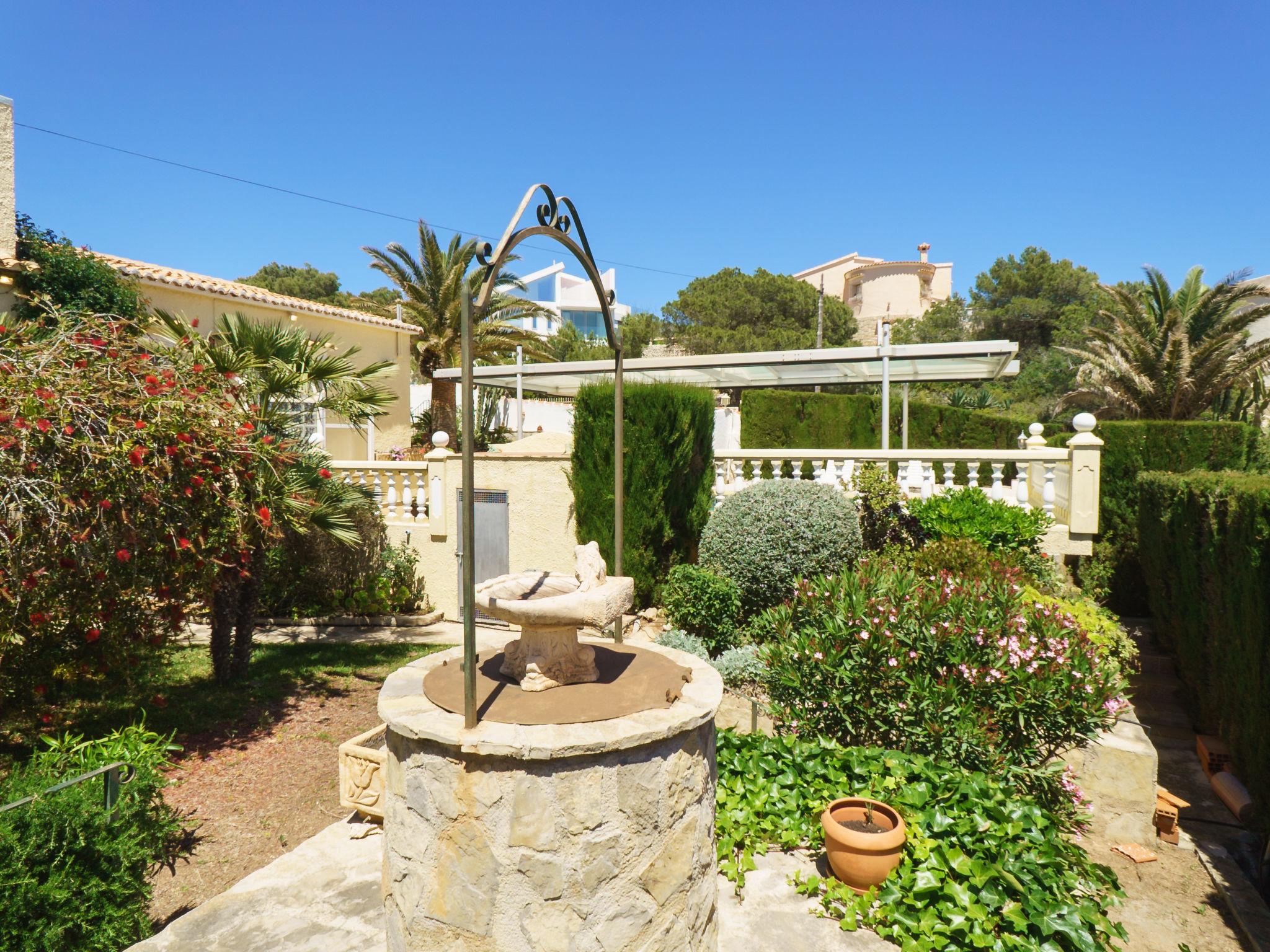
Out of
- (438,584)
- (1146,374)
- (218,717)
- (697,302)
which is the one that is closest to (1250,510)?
(218,717)

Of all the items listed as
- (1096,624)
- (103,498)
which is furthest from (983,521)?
(103,498)

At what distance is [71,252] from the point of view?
12586 mm

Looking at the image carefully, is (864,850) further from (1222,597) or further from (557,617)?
(1222,597)

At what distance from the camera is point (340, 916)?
4.27 meters

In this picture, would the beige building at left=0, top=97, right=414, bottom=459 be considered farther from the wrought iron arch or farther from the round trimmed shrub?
the wrought iron arch

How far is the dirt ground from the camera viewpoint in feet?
16.5

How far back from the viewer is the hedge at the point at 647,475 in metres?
9.69

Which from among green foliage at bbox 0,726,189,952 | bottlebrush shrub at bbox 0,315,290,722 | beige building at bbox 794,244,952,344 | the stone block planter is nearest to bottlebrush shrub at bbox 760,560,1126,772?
the stone block planter

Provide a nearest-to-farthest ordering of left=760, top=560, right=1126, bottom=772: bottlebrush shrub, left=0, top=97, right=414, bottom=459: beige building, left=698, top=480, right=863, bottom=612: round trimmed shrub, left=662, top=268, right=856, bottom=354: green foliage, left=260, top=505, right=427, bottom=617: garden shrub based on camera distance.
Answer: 1. left=760, top=560, right=1126, bottom=772: bottlebrush shrub
2. left=698, top=480, right=863, bottom=612: round trimmed shrub
3. left=260, top=505, right=427, bottom=617: garden shrub
4. left=0, top=97, right=414, bottom=459: beige building
5. left=662, top=268, right=856, bottom=354: green foliage

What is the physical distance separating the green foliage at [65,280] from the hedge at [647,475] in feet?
26.1

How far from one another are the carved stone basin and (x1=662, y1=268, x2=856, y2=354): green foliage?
36046 millimetres

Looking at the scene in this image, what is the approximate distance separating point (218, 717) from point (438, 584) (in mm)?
4548

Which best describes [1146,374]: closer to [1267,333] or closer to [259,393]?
[1267,333]

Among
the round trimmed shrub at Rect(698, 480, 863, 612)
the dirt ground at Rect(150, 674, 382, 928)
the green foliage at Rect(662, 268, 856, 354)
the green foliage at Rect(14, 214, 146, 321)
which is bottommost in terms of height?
the dirt ground at Rect(150, 674, 382, 928)
